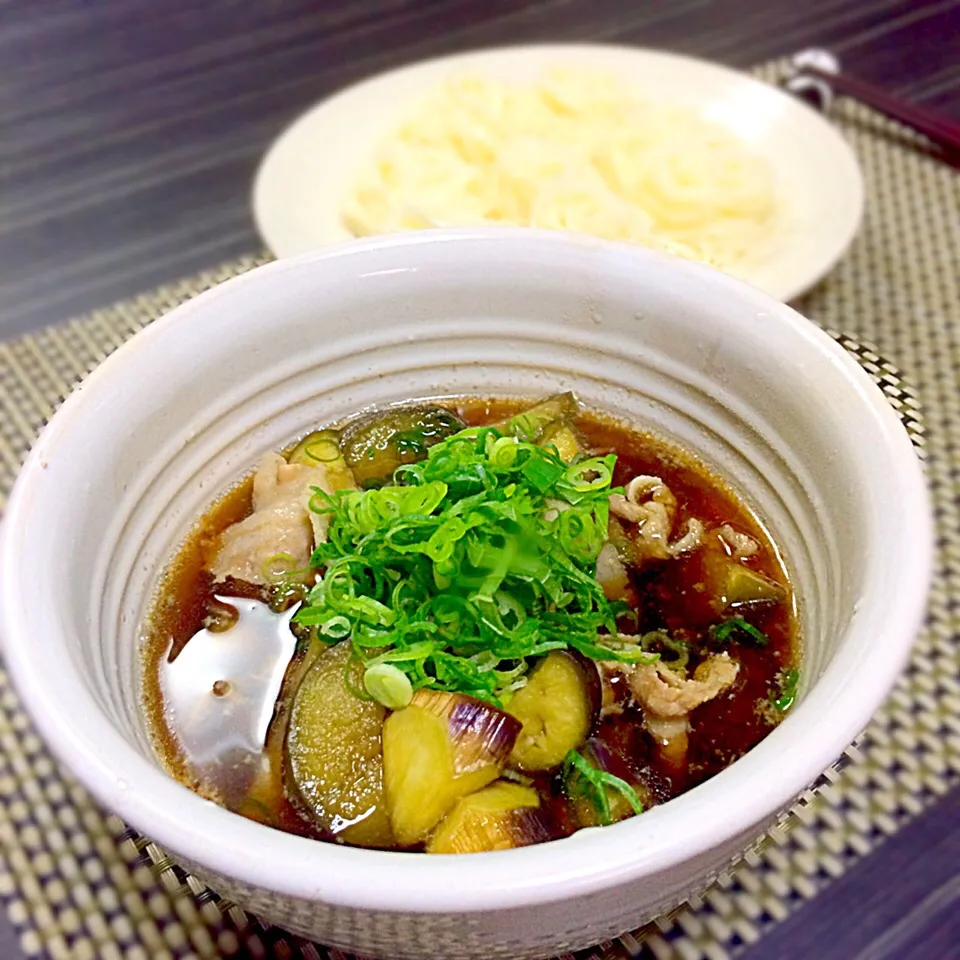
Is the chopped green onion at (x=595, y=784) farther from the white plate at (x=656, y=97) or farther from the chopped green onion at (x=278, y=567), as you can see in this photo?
the white plate at (x=656, y=97)

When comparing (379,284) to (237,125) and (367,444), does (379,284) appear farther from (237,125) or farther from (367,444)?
(237,125)

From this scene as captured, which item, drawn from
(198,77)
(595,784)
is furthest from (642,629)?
(198,77)

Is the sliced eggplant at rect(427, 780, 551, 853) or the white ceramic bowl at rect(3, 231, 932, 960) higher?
the white ceramic bowl at rect(3, 231, 932, 960)

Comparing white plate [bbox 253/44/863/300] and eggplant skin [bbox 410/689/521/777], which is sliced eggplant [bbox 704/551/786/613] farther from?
white plate [bbox 253/44/863/300]

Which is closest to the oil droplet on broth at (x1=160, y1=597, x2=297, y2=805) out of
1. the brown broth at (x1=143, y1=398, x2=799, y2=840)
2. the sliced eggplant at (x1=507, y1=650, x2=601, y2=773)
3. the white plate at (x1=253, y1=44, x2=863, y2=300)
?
the brown broth at (x1=143, y1=398, x2=799, y2=840)

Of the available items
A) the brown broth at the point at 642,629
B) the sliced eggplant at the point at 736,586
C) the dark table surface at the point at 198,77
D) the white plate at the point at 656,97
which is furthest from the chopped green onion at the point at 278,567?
the dark table surface at the point at 198,77

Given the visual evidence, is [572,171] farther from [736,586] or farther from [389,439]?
[736,586]
